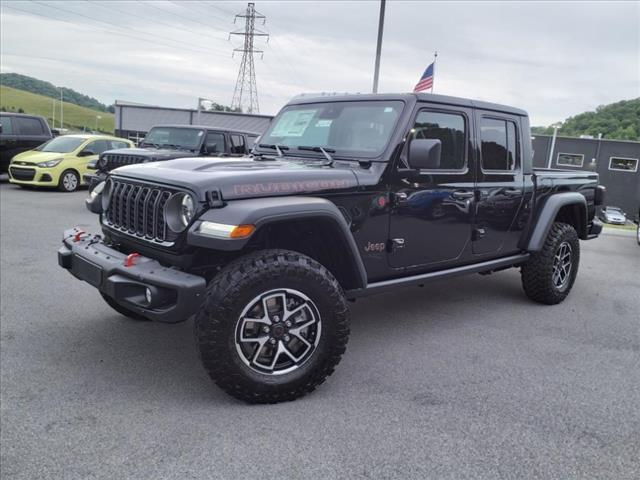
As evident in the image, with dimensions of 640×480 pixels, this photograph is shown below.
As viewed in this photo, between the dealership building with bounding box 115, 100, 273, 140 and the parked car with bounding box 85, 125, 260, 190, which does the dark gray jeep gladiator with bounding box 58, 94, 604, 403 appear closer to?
the parked car with bounding box 85, 125, 260, 190

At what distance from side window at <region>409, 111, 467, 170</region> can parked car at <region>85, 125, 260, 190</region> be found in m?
6.35

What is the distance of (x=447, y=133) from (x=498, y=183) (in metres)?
0.75

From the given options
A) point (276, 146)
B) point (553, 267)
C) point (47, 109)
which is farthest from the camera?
point (47, 109)

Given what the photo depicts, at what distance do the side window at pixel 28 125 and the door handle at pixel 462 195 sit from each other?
45.6 feet

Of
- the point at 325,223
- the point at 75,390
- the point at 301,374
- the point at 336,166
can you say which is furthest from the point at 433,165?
the point at 75,390

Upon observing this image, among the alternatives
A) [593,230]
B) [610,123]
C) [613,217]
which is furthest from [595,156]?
[593,230]

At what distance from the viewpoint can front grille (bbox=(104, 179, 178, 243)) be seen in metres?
Answer: 3.06

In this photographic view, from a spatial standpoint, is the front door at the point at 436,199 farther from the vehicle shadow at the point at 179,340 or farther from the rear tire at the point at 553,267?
the rear tire at the point at 553,267

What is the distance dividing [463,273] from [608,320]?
5.56 feet

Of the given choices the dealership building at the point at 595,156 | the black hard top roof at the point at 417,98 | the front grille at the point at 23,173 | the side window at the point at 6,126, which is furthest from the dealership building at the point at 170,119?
the black hard top roof at the point at 417,98

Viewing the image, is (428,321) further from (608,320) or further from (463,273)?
(608,320)

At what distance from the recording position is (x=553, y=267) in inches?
203

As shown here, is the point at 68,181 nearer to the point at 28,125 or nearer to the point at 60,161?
the point at 60,161

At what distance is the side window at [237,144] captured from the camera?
1077 cm
